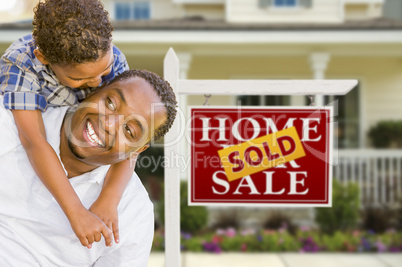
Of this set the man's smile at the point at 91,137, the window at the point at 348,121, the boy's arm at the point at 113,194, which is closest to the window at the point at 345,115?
the window at the point at 348,121

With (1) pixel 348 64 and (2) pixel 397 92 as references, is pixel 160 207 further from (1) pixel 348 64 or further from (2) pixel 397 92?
(2) pixel 397 92

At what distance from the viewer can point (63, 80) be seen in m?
1.50

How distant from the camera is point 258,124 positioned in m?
2.72

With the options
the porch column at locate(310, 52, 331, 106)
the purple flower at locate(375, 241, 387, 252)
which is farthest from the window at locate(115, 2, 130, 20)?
the purple flower at locate(375, 241, 387, 252)

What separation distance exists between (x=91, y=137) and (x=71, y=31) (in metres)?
0.35

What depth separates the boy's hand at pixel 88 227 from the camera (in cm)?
146

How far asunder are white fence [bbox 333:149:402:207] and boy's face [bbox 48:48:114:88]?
6598 millimetres

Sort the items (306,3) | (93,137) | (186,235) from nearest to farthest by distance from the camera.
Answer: (93,137)
(186,235)
(306,3)

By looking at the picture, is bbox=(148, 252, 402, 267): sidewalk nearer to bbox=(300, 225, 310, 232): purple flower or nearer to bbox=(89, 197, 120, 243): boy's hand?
bbox=(300, 225, 310, 232): purple flower

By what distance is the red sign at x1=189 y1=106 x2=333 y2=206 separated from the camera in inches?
107

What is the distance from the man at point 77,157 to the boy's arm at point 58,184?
0.04 meters

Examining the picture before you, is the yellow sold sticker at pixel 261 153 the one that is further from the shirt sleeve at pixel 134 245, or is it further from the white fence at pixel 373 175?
the white fence at pixel 373 175

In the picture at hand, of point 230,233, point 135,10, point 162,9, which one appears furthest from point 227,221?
point 135,10

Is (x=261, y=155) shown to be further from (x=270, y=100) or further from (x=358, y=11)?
(x=358, y=11)
